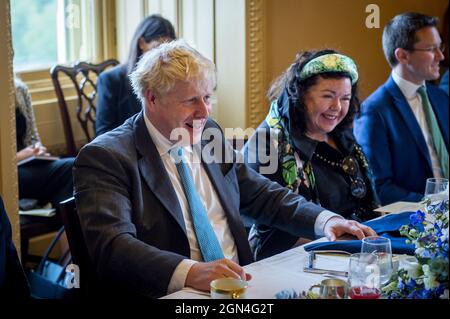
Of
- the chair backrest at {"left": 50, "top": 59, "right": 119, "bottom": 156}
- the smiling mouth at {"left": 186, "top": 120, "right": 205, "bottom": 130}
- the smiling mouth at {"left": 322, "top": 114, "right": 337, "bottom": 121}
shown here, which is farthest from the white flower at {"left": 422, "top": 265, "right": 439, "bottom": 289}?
the chair backrest at {"left": 50, "top": 59, "right": 119, "bottom": 156}

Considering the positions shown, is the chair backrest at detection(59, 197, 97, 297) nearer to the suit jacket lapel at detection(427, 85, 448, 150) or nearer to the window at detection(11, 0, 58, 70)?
the suit jacket lapel at detection(427, 85, 448, 150)

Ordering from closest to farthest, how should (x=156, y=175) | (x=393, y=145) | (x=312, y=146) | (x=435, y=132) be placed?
(x=156, y=175) < (x=312, y=146) < (x=393, y=145) < (x=435, y=132)

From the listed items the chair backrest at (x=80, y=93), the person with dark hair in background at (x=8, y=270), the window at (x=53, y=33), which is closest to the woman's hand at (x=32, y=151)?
the chair backrest at (x=80, y=93)

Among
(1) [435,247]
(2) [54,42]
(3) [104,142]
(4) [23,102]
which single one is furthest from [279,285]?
(2) [54,42]

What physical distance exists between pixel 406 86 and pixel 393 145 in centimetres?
31

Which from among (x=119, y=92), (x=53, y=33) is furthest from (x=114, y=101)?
(x=53, y=33)

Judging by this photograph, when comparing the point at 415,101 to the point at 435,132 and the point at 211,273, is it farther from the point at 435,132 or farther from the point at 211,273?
the point at 211,273

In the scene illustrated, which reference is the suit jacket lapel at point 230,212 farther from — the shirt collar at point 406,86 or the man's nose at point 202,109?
the shirt collar at point 406,86

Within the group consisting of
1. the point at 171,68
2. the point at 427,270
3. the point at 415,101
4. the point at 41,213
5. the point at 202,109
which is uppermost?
the point at 171,68

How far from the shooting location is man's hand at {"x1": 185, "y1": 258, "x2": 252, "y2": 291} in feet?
5.53

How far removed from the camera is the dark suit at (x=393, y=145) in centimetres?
309

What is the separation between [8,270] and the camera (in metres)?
1.91

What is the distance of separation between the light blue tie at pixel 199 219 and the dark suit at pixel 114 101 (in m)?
1.61

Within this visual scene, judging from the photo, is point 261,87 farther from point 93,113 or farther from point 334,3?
point 93,113
